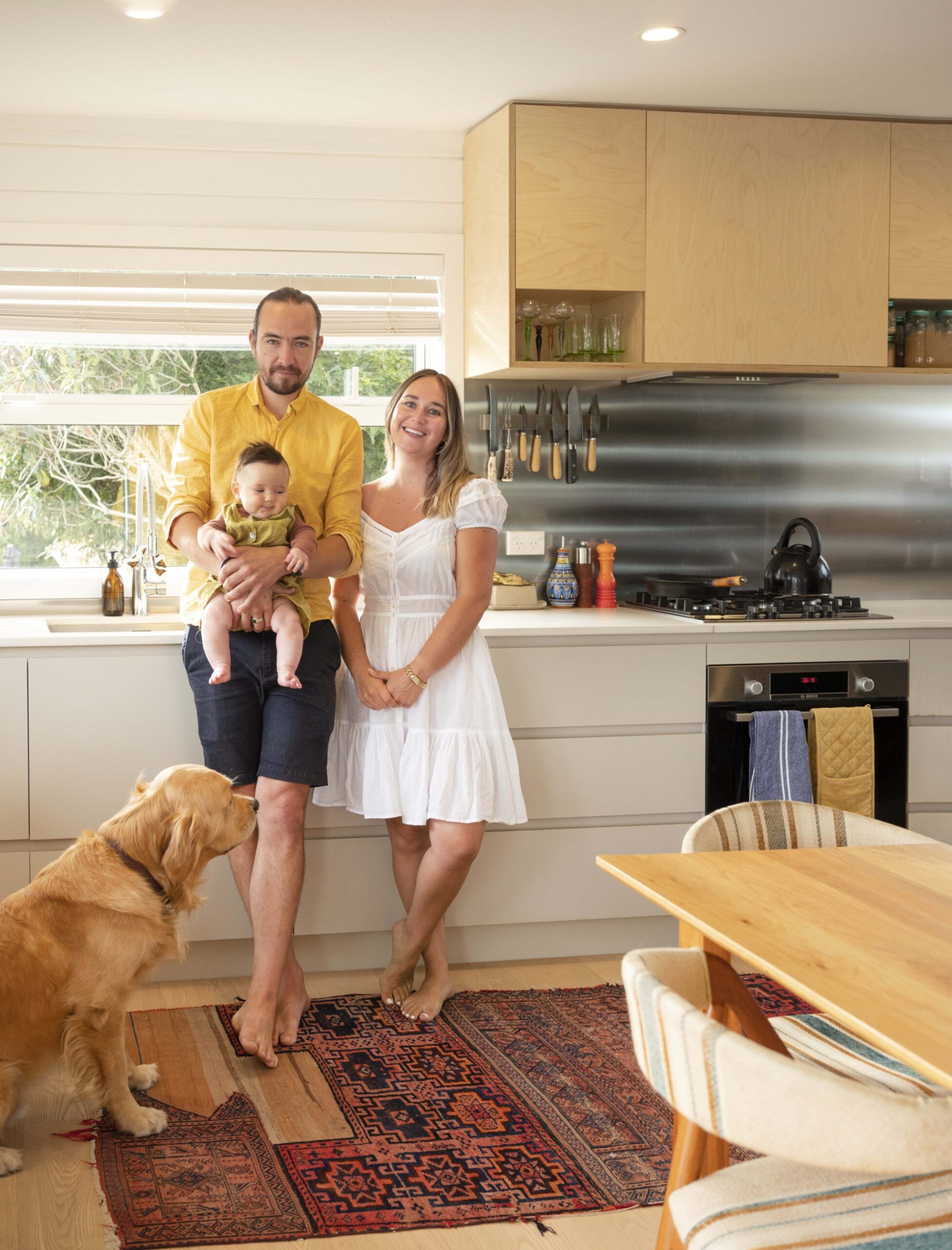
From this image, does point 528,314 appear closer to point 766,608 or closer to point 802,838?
point 766,608

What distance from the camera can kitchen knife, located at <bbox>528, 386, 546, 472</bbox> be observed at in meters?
3.79

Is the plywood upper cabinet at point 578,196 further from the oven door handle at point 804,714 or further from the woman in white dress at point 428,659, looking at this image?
the oven door handle at point 804,714

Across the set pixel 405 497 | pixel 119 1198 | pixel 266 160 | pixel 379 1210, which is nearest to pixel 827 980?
pixel 379 1210

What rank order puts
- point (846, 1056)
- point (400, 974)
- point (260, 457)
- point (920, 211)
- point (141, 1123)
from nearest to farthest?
point (846, 1056), point (141, 1123), point (260, 457), point (400, 974), point (920, 211)

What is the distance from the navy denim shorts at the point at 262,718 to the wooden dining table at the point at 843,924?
4.00 ft

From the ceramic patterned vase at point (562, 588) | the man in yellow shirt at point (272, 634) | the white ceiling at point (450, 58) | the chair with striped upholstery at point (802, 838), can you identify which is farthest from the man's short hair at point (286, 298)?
the chair with striped upholstery at point (802, 838)

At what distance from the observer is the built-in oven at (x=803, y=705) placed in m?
3.31

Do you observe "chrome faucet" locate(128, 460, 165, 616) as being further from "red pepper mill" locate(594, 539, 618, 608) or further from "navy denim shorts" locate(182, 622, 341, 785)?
A: "red pepper mill" locate(594, 539, 618, 608)

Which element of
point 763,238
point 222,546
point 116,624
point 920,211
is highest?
point 920,211

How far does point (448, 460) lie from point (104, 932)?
4.31 feet

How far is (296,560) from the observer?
260cm

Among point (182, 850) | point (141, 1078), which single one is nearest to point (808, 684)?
point (182, 850)

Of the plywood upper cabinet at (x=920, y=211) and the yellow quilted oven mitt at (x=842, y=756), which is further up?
the plywood upper cabinet at (x=920, y=211)

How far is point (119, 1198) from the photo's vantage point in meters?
2.10
